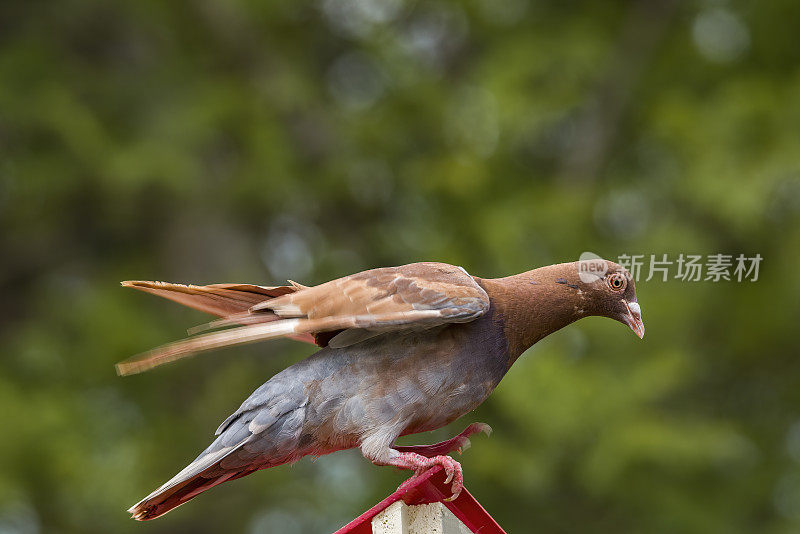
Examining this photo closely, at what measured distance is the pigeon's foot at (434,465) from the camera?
125 inches

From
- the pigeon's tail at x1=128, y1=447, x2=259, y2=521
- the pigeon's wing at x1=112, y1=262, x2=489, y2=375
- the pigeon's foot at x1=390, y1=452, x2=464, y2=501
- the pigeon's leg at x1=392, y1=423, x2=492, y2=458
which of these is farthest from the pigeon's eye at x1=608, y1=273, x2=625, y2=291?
the pigeon's tail at x1=128, y1=447, x2=259, y2=521

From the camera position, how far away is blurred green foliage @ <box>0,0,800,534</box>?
7383 millimetres

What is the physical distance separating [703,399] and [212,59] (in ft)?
15.6

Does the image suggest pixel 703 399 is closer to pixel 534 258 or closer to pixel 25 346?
A: pixel 534 258

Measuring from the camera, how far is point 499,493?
24.9ft

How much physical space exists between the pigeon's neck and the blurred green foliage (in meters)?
3.38

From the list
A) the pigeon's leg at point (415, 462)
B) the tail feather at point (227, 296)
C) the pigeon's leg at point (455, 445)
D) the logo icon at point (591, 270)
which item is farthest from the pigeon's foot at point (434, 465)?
the logo icon at point (591, 270)

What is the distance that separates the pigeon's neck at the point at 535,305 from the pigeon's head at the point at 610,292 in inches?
1.2

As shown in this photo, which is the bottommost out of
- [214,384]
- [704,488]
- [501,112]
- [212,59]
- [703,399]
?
[704,488]

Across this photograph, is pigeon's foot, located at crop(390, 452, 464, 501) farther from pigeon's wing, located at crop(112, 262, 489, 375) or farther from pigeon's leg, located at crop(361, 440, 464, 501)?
pigeon's wing, located at crop(112, 262, 489, 375)

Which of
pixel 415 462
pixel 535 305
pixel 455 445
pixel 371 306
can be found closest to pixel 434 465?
pixel 415 462

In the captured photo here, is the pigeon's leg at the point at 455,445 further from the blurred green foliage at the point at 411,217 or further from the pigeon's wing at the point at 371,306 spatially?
the blurred green foliage at the point at 411,217

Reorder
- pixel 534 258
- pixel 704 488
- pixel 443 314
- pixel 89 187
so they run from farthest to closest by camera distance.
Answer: pixel 89 187 < pixel 704 488 < pixel 534 258 < pixel 443 314

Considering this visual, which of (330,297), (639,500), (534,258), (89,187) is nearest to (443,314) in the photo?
(330,297)
